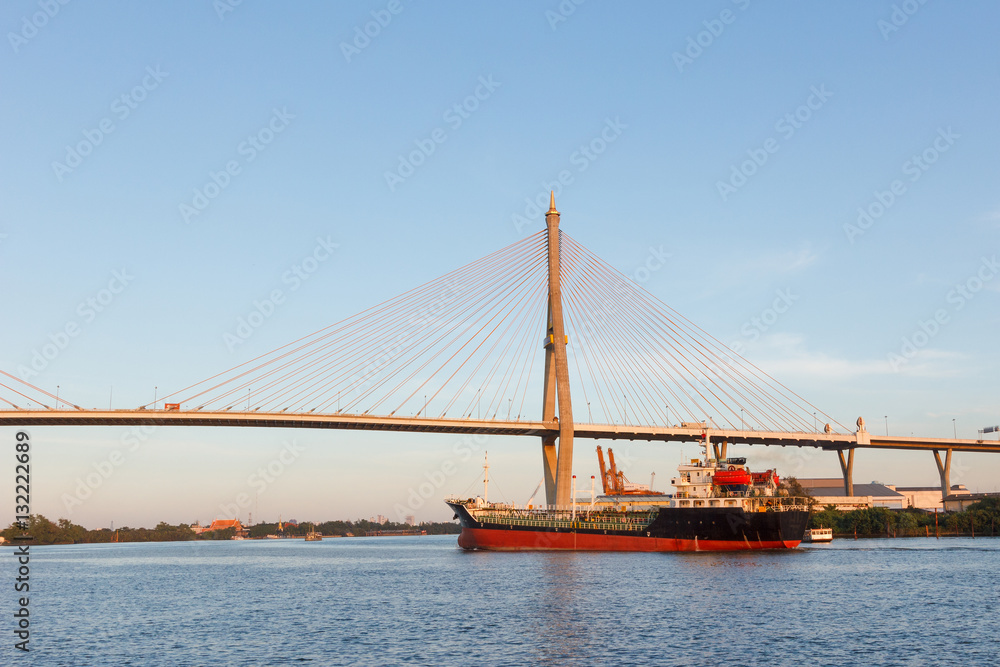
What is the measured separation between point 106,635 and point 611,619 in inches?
703

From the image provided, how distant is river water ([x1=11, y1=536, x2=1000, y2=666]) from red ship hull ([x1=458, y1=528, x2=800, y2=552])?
12.0m

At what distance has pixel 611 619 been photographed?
1186 inches

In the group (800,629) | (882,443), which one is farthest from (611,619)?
(882,443)

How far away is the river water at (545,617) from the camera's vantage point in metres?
24.0

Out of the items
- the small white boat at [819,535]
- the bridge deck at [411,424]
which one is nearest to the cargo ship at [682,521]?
the bridge deck at [411,424]

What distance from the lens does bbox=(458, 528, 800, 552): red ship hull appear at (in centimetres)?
6462

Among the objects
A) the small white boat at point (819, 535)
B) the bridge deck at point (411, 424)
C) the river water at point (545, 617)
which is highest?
the bridge deck at point (411, 424)

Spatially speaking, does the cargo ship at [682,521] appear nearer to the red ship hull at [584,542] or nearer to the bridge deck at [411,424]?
the red ship hull at [584,542]

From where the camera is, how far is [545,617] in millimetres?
30688

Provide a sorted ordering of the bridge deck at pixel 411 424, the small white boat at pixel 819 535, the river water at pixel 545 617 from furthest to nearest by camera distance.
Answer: the small white boat at pixel 819 535 → the bridge deck at pixel 411 424 → the river water at pixel 545 617

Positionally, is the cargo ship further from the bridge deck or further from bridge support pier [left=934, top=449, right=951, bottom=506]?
bridge support pier [left=934, top=449, right=951, bottom=506]

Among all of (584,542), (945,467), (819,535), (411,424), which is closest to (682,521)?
(584,542)

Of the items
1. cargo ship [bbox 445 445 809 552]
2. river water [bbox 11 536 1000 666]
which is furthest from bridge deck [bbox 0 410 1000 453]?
river water [bbox 11 536 1000 666]

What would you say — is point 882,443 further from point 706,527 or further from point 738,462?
point 706,527
